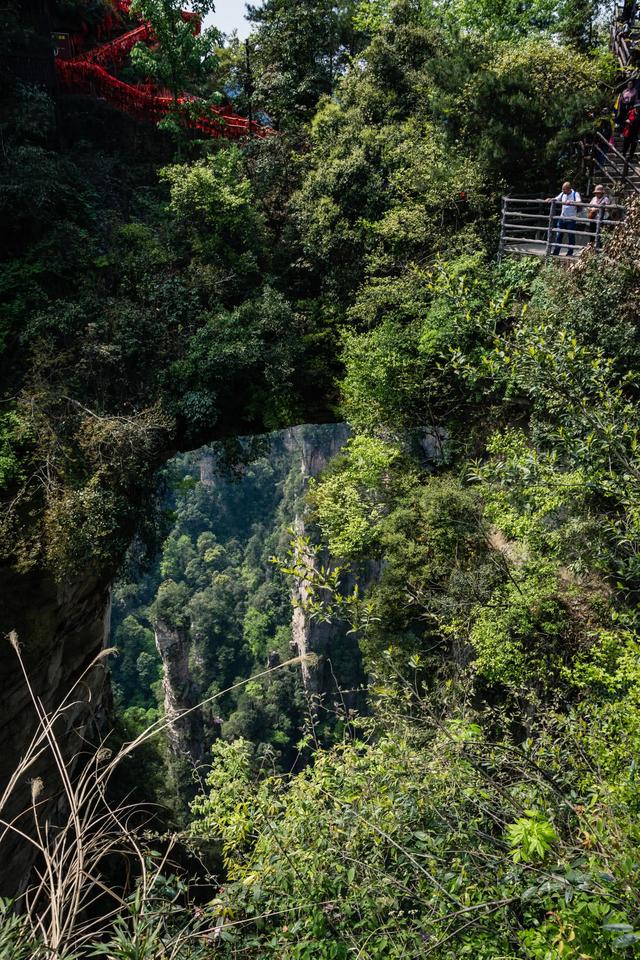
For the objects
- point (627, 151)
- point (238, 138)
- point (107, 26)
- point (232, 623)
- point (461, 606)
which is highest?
point (107, 26)

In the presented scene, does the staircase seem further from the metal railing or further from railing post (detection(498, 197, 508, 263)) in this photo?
railing post (detection(498, 197, 508, 263))

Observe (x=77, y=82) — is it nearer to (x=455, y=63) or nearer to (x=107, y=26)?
(x=107, y=26)

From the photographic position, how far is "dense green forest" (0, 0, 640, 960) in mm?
3584

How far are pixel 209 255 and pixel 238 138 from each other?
5249 mm

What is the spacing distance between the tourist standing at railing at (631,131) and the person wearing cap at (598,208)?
79 centimetres

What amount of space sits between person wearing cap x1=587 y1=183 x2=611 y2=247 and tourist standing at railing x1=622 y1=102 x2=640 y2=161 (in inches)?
30.9

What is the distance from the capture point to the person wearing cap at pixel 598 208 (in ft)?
31.8

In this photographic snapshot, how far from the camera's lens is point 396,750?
4.69 m

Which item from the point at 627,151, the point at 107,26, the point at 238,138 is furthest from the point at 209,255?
the point at 107,26

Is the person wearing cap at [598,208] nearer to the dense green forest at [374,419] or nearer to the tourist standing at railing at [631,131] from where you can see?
the tourist standing at railing at [631,131]

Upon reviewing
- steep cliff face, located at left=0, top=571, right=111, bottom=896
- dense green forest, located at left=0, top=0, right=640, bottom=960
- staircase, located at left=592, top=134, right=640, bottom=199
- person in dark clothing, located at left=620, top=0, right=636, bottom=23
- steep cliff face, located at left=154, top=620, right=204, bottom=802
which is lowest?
steep cliff face, located at left=154, top=620, right=204, bottom=802

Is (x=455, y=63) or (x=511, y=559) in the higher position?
(x=455, y=63)

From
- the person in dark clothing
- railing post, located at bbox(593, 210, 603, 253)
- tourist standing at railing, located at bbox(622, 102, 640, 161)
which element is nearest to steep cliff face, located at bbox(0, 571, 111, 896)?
railing post, located at bbox(593, 210, 603, 253)

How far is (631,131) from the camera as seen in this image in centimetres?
1057
